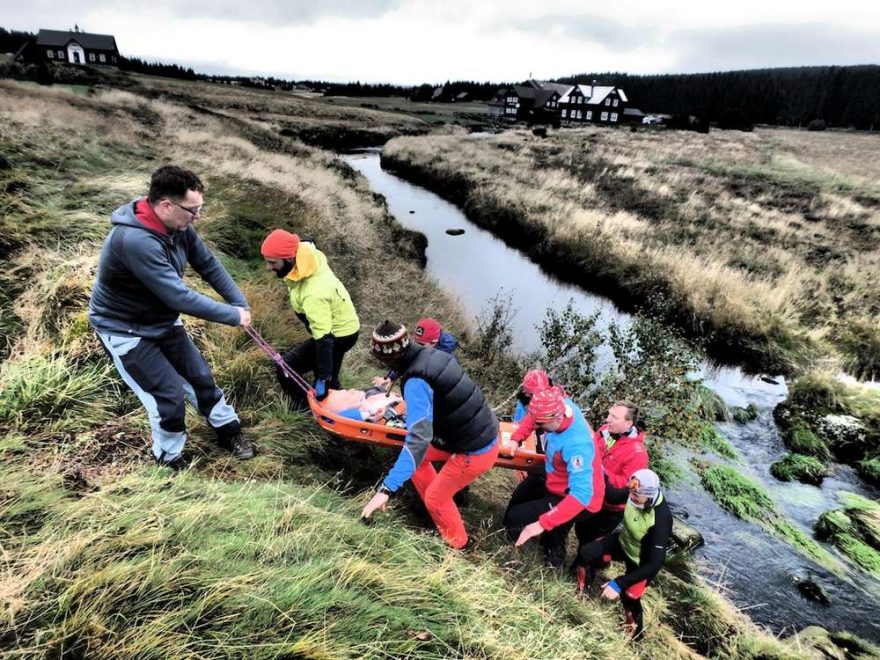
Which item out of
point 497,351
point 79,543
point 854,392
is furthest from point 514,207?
point 79,543

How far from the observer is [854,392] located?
9570 millimetres

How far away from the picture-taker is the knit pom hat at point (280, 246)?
14.7ft

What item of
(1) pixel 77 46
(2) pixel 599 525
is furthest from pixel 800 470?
(1) pixel 77 46

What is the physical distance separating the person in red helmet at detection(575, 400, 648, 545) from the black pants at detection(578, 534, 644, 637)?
239 millimetres

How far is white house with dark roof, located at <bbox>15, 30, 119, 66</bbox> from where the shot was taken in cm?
6769

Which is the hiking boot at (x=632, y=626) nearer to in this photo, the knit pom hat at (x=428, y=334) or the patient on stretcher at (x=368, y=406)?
the patient on stretcher at (x=368, y=406)

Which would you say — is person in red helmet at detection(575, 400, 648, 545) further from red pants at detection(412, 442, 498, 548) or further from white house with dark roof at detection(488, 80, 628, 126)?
white house with dark roof at detection(488, 80, 628, 126)

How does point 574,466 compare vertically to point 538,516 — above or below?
above

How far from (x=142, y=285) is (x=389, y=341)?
1847 millimetres

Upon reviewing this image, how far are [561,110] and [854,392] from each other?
261 feet

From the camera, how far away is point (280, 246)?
4492mm

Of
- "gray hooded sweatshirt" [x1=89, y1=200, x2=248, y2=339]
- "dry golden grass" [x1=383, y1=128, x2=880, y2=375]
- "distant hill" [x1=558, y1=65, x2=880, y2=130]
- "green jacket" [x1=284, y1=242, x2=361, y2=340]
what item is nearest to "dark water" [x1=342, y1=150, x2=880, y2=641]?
"dry golden grass" [x1=383, y1=128, x2=880, y2=375]

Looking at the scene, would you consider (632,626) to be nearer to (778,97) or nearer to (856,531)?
(856,531)

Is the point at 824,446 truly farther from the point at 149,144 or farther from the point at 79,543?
the point at 149,144
